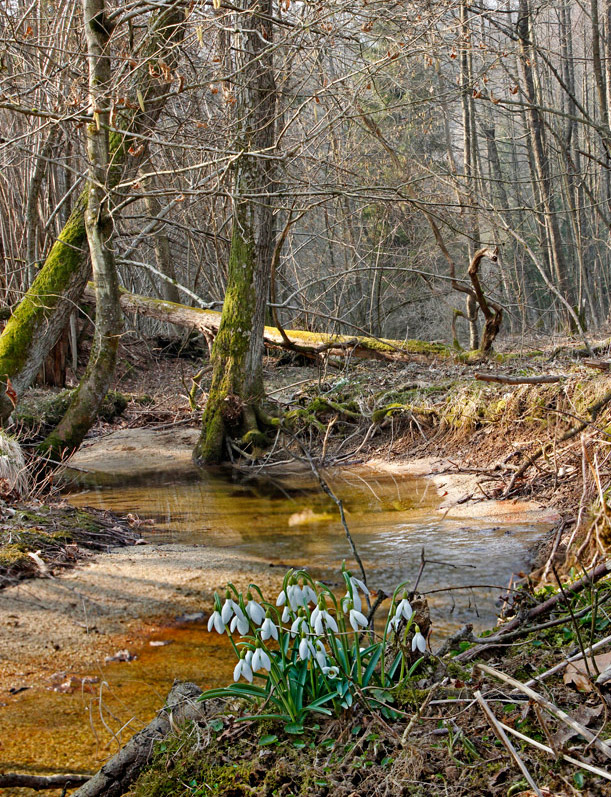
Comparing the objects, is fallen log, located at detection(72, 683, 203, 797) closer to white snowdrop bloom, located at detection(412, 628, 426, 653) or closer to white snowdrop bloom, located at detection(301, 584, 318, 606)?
white snowdrop bloom, located at detection(301, 584, 318, 606)

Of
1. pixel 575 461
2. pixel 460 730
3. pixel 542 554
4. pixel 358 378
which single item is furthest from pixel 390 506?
pixel 460 730

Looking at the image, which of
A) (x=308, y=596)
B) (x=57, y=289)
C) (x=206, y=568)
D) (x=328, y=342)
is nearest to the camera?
(x=308, y=596)

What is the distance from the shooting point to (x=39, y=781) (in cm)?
258

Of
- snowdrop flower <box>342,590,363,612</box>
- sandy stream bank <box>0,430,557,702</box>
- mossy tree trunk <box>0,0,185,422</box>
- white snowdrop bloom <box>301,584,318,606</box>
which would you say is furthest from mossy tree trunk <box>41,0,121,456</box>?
white snowdrop bloom <box>301,584,318,606</box>

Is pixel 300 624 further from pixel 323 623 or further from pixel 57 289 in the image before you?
pixel 57 289

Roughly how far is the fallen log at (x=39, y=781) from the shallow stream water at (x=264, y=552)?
24cm

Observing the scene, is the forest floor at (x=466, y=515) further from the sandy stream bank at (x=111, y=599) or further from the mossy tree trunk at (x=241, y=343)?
the mossy tree trunk at (x=241, y=343)

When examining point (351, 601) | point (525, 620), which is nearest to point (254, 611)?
point (351, 601)

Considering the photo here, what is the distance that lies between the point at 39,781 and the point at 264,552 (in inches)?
141

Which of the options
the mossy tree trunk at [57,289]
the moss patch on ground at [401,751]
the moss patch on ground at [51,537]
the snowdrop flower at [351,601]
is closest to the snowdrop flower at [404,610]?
the snowdrop flower at [351,601]

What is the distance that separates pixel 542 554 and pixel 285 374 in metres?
9.66

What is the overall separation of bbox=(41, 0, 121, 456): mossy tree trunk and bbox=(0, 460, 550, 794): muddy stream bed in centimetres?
88

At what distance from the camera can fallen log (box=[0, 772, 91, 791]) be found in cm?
250

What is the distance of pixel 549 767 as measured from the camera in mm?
2141
